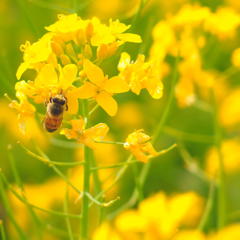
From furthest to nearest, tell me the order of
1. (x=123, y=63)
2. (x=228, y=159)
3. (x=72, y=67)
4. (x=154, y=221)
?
1. (x=228, y=159)
2. (x=154, y=221)
3. (x=123, y=63)
4. (x=72, y=67)

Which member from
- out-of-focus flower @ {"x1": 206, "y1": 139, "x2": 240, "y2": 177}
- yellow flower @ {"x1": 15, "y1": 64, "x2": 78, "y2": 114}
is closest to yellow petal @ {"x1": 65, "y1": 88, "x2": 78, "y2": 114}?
yellow flower @ {"x1": 15, "y1": 64, "x2": 78, "y2": 114}

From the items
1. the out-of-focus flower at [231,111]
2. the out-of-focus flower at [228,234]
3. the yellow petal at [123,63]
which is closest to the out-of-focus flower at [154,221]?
the out-of-focus flower at [228,234]

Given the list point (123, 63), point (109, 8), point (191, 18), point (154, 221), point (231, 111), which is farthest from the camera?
point (109, 8)

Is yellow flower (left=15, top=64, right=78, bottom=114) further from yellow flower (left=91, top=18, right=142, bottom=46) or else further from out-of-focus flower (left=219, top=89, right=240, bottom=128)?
out-of-focus flower (left=219, top=89, right=240, bottom=128)

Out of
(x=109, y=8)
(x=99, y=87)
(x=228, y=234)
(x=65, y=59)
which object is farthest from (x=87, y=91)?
(x=109, y=8)

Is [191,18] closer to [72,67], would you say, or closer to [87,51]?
[87,51]

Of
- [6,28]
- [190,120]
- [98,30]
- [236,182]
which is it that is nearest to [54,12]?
[6,28]
